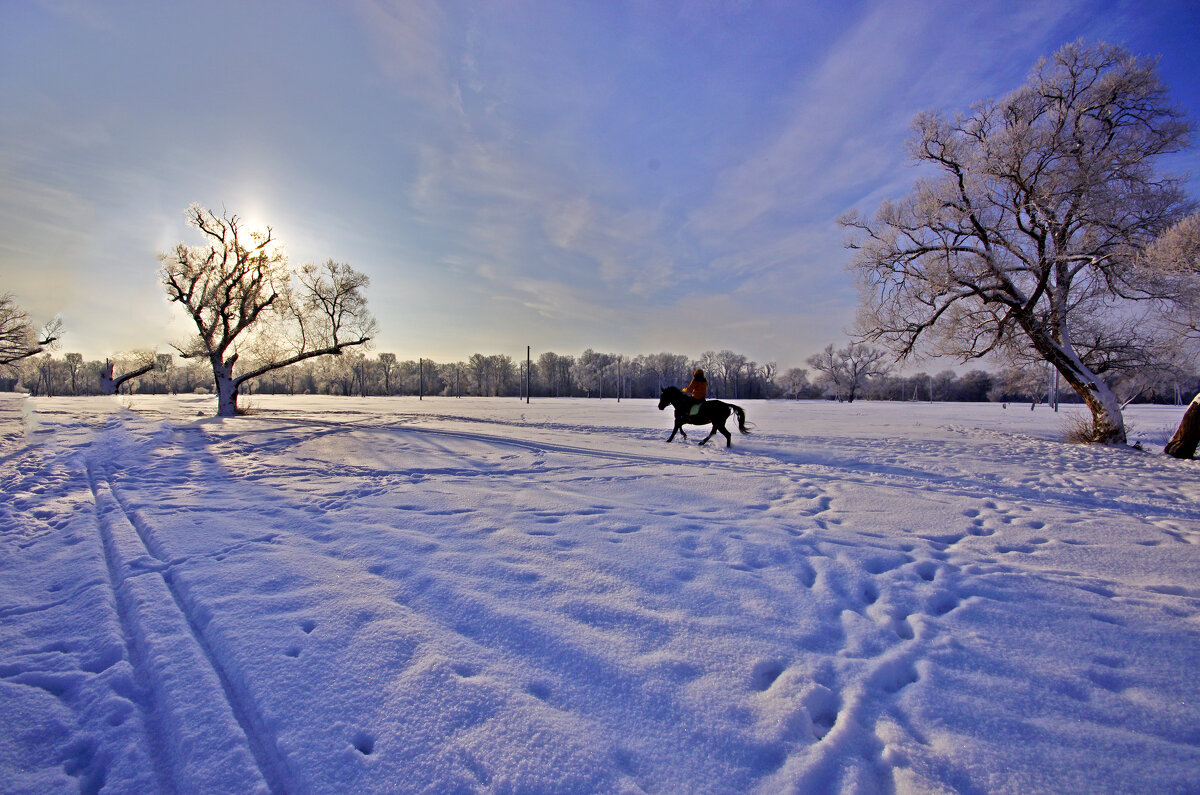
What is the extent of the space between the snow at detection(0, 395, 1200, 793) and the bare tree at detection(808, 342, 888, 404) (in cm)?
7985

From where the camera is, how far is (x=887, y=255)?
44.8 feet

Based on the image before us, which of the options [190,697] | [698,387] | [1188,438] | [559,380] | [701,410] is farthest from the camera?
[559,380]

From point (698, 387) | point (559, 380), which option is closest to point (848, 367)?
point (559, 380)

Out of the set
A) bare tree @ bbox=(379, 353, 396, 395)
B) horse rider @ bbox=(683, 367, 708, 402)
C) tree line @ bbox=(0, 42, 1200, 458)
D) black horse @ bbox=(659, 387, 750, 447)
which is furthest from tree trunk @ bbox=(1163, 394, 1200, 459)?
bare tree @ bbox=(379, 353, 396, 395)

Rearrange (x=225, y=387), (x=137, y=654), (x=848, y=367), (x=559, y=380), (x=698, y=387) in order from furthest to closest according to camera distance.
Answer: (x=559, y=380) < (x=848, y=367) < (x=225, y=387) < (x=698, y=387) < (x=137, y=654)

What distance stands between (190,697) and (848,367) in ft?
289

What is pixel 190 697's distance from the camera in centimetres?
216

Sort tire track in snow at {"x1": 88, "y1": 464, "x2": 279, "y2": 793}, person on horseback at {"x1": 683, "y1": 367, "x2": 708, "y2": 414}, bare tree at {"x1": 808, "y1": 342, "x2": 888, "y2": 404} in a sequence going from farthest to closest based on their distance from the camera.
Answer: bare tree at {"x1": 808, "y1": 342, "x2": 888, "y2": 404} < person on horseback at {"x1": 683, "y1": 367, "x2": 708, "y2": 414} < tire track in snow at {"x1": 88, "y1": 464, "x2": 279, "y2": 793}

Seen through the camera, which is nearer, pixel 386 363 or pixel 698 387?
pixel 698 387

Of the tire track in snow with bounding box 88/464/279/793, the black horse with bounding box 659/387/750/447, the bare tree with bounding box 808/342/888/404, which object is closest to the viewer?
the tire track in snow with bounding box 88/464/279/793

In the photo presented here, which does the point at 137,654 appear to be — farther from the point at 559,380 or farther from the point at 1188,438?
the point at 559,380

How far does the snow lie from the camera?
72.7 inches

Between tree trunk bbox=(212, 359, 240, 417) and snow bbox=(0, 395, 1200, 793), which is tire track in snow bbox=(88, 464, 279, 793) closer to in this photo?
snow bbox=(0, 395, 1200, 793)

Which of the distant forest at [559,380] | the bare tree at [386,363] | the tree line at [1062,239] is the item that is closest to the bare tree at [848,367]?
the distant forest at [559,380]
